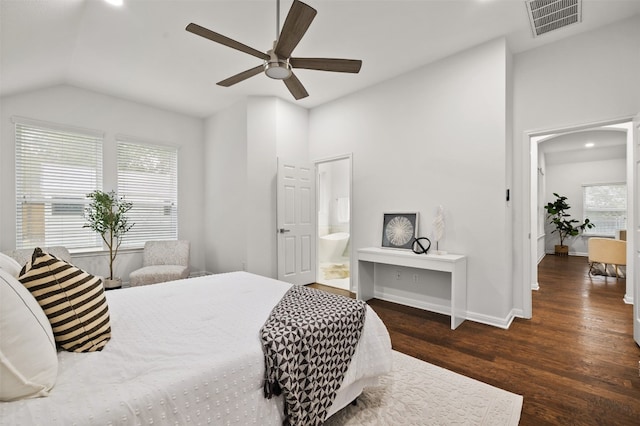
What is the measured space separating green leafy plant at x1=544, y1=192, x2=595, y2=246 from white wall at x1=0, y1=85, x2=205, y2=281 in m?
8.75

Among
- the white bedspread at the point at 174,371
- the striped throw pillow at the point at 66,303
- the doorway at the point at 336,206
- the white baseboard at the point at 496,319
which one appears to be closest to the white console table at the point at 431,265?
the white baseboard at the point at 496,319

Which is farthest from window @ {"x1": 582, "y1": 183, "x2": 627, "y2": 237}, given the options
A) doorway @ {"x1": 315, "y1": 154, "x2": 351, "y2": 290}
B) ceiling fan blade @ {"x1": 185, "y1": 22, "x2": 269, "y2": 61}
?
ceiling fan blade @ {"x1": 185, "y1": 22, "x2": 269, "y2": 61}

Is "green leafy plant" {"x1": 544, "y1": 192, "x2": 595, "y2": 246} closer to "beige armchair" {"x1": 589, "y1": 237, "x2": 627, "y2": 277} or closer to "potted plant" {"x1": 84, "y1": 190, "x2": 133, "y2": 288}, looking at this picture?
"beige armchair" {"x1": 589, "y1": 237, "x2": 627, "y2": 277}

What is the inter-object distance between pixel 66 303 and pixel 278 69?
1878mm

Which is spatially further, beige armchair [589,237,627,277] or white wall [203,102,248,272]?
beige armchair [589,237,627,277]

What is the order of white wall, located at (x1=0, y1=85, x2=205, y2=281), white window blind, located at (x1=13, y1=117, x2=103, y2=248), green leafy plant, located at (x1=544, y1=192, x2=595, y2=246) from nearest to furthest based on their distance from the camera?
white wall, located at (x1=0, y1=85, x2=205, y2=281)
white window blind, located at (x1=13, y1=117, x2=103, y2=248)
green leafy plant, located at (x1=544, y1=192, x2=595, y2=246)

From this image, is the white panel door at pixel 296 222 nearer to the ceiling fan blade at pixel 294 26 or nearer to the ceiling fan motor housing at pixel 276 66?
the ceiling fan motor housing at pixel 276 66

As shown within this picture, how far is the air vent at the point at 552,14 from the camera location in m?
2.62

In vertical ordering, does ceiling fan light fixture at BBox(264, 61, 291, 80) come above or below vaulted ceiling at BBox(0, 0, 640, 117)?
below

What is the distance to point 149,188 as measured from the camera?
15.9 feet

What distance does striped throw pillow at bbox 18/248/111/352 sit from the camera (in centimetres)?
123

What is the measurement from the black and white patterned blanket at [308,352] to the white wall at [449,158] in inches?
84.1

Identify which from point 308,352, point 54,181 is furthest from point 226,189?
point 308,352

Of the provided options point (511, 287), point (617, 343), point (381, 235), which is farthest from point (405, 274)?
point (617, 343)
